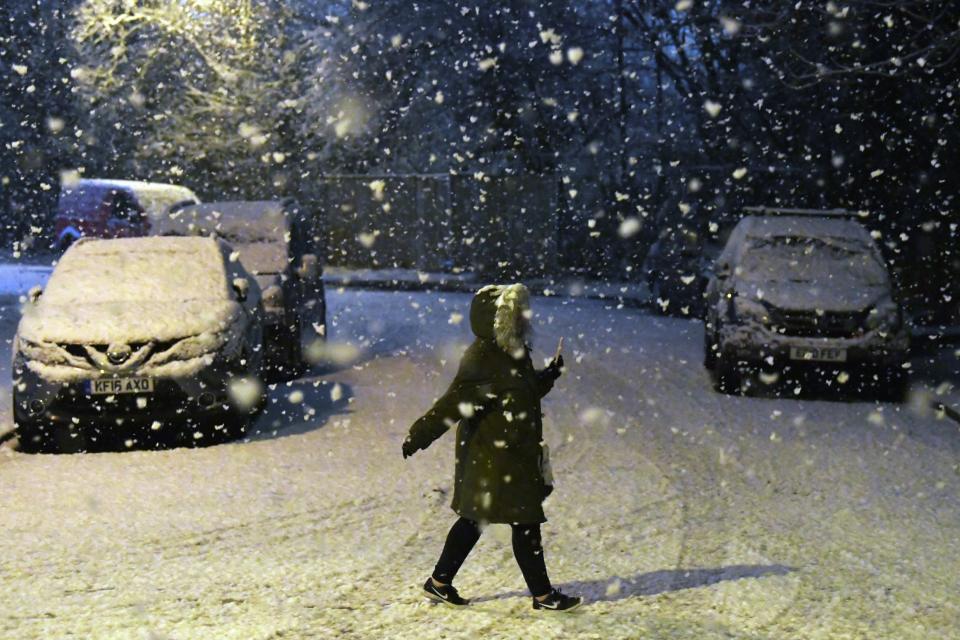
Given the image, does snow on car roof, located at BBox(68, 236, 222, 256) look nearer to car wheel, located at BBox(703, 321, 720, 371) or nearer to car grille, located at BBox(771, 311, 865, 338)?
→ car wheel, located at BBox(703, 321, 720, 371)

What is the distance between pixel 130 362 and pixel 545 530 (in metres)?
4.08

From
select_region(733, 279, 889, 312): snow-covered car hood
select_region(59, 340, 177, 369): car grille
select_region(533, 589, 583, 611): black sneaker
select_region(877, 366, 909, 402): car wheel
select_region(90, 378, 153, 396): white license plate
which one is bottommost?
select_region(877, 366, 909, 402): car wheel

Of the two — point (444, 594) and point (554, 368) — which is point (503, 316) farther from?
point (444, 594)

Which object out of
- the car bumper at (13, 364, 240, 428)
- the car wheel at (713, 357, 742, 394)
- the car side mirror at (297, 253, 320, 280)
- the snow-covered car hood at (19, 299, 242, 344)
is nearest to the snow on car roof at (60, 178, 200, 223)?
the car side mirror at (297, 253, 320, 280)

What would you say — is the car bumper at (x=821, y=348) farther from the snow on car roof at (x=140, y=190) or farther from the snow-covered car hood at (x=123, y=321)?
the snow on car roof at (x=140, y=190)

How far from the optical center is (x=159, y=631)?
5.61 meters

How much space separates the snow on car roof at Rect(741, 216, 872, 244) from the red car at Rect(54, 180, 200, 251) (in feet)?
60.5

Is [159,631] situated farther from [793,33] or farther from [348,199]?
[348,199]

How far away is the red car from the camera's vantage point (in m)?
30.3

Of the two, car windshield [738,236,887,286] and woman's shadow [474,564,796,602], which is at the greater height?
car windshield [738,236,887,286]

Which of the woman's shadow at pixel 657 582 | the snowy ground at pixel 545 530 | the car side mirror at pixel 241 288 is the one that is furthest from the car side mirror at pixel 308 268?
the woman's shadow at pixel 657 582

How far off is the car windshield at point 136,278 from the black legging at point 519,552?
231 inches

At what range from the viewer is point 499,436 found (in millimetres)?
5707

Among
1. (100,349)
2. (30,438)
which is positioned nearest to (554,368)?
(100,349)
